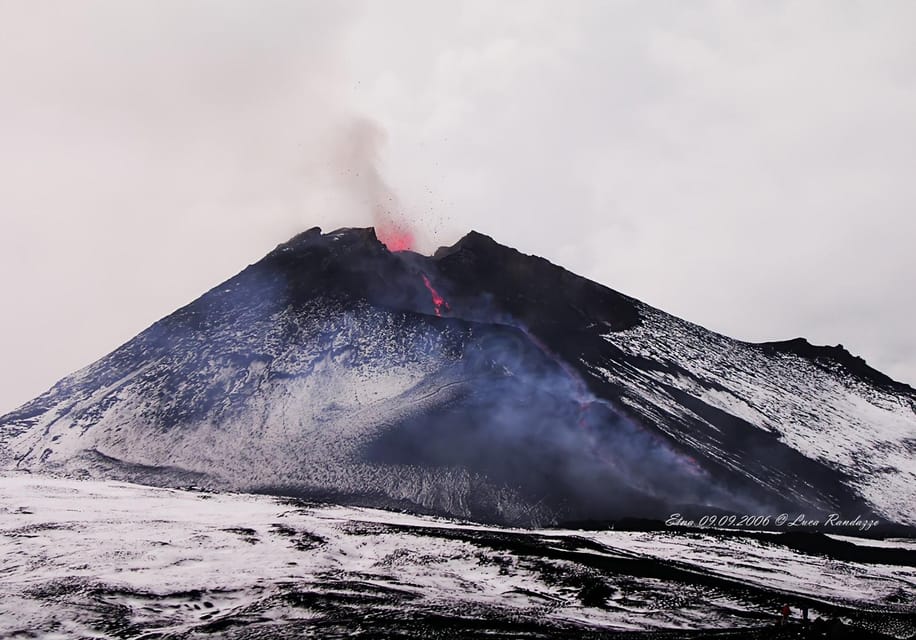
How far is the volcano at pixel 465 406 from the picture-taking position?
3095 inches

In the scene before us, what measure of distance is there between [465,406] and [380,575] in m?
45.2

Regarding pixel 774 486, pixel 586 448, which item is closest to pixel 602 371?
pixel 586 448

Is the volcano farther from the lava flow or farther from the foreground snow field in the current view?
the foreground snow field

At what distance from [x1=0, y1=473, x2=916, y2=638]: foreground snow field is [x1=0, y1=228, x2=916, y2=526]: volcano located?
12.4 meters

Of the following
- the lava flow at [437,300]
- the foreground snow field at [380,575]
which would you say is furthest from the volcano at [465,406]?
the foreground snow field at [380,575]

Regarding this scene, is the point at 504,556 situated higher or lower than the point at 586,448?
lower

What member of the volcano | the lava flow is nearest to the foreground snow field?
the volcano

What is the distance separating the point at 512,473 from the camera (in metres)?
78.0

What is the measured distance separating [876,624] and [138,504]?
51.2 m

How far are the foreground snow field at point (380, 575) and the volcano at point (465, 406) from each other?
12.4m

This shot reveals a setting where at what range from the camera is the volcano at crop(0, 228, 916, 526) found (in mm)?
78625

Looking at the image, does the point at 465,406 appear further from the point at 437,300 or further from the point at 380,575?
the point at 380,575

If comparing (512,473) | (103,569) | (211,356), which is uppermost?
(211,356)

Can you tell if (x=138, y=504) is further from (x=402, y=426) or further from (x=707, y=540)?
(x=707, y=540)
